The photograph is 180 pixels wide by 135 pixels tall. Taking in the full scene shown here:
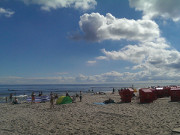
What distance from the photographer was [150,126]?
8805 mm

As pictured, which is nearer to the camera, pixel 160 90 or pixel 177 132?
pixel 177 132

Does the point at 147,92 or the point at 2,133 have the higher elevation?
the point at 147,92

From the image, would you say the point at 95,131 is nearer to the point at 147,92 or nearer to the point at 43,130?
the point at 43,130

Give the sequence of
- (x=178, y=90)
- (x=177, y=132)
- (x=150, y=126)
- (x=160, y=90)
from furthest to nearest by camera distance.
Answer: (x=160, y=90)
(x=178, y=90)
(x=150, y=126)
(x=177, y=132)

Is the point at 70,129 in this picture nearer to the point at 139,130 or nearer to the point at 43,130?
the point at 43,130

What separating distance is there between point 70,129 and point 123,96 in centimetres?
1278

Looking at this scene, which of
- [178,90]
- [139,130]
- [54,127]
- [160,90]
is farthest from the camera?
[160,90]

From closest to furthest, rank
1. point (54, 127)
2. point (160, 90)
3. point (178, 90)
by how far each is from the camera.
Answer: point (54, 127) → point (178, 90) → point (160, 90)

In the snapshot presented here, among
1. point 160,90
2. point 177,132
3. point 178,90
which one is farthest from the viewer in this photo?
point 160,90

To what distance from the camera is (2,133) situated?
28.0 feet

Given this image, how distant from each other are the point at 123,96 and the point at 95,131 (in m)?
12.9

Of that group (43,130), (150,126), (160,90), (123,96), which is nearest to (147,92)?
(123,96)

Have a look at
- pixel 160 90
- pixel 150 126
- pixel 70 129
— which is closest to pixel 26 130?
pixel 70 129

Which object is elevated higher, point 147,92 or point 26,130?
point 147,92
